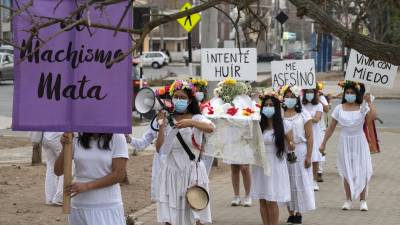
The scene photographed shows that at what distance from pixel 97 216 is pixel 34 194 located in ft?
21.7

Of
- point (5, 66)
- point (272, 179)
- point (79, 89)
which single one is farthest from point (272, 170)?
point (5, 66)

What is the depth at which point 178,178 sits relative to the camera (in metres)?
9.22

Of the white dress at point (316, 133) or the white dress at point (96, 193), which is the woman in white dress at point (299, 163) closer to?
the white dress at point (316, 133)

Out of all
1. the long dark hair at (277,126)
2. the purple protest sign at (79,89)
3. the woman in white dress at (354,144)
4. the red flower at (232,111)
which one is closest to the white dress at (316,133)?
the woman in white dress at (354,144)

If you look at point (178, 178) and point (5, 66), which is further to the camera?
point (5, 66)

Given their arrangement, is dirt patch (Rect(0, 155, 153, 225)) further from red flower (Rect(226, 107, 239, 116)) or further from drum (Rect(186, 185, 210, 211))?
drum (Rect(186, 185, 210, 211))

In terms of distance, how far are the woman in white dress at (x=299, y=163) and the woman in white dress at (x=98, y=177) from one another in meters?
4.60

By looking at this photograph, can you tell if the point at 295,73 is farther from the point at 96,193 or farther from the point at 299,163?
the point at 96,193

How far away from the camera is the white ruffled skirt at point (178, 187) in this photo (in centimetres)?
920

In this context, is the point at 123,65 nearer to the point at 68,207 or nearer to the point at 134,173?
the point at 68,207

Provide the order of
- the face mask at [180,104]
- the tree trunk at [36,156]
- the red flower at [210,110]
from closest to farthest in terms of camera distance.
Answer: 1. the face mask at [180,104]
2. the red flower at [210,110]
3. the tree trunk at [36,156]

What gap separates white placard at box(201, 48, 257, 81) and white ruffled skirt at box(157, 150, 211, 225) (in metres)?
6.70

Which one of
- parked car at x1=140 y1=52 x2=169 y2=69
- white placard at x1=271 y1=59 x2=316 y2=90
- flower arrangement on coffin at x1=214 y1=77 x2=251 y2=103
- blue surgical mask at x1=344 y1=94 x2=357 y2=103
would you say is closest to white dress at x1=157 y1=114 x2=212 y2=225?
flower arrangement on coffin at x1=214 y1=77 x2=251 y2=103

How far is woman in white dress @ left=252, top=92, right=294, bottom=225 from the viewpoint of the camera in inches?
418
